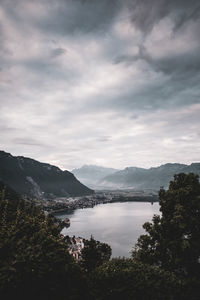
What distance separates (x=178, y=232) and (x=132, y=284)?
7.61 metres

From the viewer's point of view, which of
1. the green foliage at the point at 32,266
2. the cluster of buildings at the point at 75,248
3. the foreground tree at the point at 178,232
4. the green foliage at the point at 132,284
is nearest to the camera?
the green foliage at the point at 32,266

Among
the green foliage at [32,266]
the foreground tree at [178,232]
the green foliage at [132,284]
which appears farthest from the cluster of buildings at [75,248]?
the green foliage at [32,266]

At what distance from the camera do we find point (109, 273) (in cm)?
1362

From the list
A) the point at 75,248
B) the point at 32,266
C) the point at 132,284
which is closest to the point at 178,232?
the point at 132,284

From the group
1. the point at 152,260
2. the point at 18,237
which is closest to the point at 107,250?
the point at 152,260

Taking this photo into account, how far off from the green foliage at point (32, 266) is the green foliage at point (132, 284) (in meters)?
1.28

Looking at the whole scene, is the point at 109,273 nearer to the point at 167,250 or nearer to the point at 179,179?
the point at 167,250

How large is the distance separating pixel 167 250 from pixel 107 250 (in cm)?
3185

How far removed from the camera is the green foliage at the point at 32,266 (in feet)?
31.7

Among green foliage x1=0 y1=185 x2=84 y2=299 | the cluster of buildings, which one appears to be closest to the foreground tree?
green foliage x1=0 y1=185 x2=84 y2=299

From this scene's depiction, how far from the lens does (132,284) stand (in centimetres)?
1274

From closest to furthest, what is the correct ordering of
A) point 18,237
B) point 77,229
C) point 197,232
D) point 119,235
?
point 18,237
point 197,232
point 119,235
point 77,229

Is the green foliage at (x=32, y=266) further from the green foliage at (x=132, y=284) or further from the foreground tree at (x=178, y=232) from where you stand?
the foreground tree at (x=178, y=232)

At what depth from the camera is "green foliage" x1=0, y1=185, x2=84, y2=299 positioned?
31.7ft
